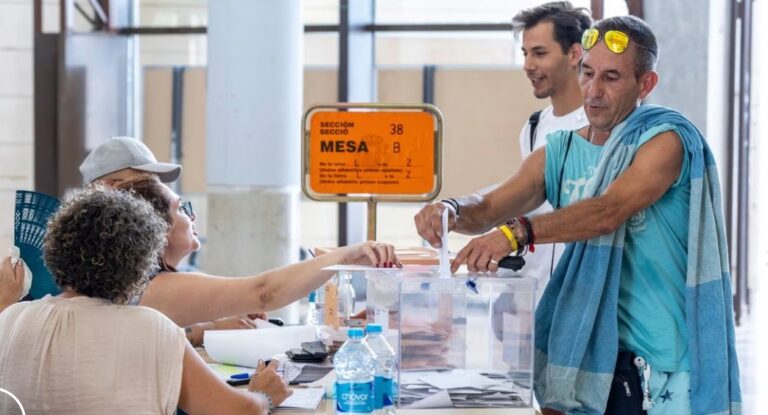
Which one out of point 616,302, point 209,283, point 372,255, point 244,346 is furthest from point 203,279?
point 616,302

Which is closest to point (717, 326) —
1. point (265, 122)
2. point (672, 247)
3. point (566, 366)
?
point (672, 247)

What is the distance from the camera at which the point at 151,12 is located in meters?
8.80

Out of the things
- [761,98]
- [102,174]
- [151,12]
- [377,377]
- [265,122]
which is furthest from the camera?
[761,98]

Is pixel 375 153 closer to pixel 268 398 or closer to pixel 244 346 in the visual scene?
pixel 244 346

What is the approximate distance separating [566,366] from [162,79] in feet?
22.3

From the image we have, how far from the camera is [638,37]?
2.66 m

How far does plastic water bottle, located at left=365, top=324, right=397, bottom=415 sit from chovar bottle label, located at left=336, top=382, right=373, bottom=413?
3.0 inches

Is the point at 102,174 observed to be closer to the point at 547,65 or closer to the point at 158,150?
the point at 547,65

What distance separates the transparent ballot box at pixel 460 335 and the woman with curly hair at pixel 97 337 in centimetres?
51

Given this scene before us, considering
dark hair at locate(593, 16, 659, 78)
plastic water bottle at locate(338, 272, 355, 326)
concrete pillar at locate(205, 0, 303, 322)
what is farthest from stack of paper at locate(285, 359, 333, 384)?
concrete pillar at locate(205, 0, 303, 322)

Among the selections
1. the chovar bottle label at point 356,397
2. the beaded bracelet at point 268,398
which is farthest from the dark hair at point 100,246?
the chovar bottle label at point 356,397

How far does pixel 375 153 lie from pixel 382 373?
115 cm

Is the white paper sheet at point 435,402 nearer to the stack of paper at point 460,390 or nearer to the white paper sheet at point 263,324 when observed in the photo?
the stack of paper at point 460,390

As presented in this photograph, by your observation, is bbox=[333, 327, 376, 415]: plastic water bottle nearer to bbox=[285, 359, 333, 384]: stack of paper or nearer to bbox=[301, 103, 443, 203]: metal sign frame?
bbox=[285, 359, 333, 384]: stack of paper
